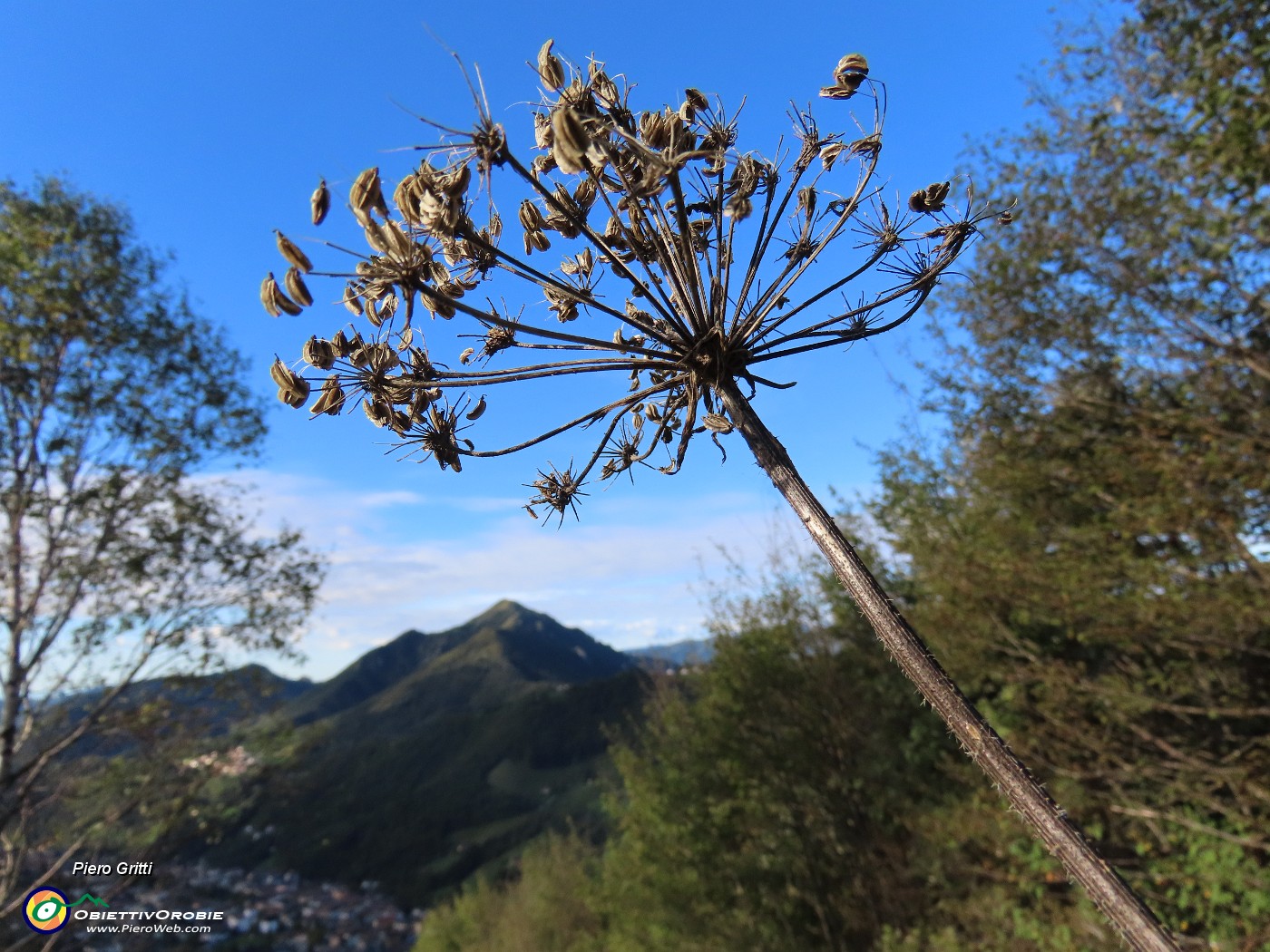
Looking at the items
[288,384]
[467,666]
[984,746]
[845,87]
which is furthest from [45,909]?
[467,666]

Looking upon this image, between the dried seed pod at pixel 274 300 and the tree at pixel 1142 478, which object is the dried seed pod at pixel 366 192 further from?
the tree at pixel 1142 478

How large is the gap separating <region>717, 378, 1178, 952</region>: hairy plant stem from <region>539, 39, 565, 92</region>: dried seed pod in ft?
4.28

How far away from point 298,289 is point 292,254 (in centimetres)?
10

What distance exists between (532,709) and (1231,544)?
5995 centimetres

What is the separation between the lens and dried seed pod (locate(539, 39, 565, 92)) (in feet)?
6.17

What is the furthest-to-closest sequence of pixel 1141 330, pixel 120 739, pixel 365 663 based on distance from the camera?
pixel 365 663, pixel 120 739, pixel 1141 330

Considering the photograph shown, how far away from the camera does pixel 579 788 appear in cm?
5081

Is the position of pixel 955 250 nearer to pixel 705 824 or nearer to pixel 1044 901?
pixel 1044 901

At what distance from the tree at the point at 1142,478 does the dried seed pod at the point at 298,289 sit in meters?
6.70

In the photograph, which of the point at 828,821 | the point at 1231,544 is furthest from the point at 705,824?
the point at 1231,544

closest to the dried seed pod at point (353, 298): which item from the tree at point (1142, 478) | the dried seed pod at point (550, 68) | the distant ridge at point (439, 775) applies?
the dried seed pod at point (550, 68)

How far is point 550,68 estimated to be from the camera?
188cm

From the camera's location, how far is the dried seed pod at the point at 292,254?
1622 mm

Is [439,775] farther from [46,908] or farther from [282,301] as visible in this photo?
[282,301]
